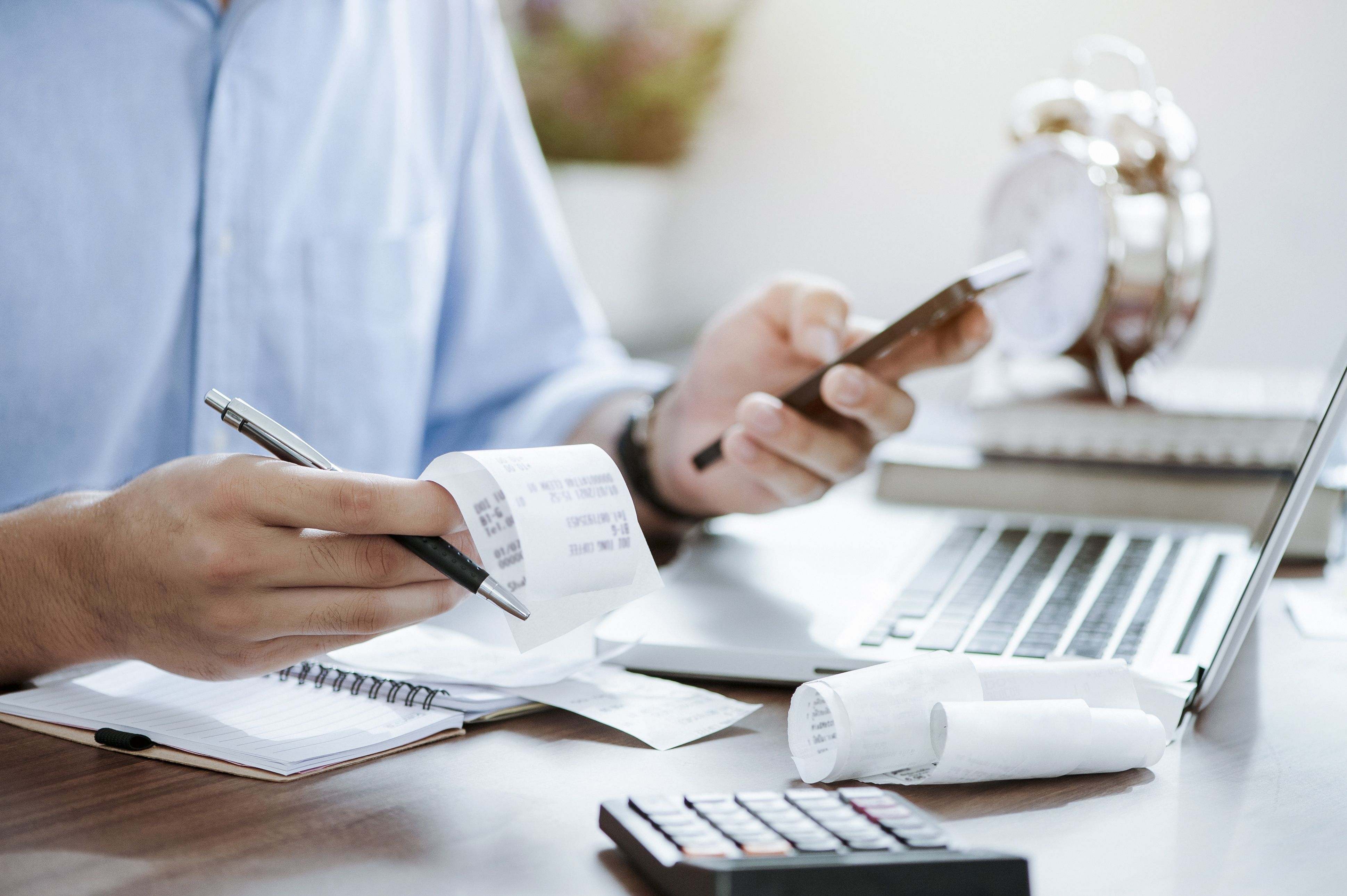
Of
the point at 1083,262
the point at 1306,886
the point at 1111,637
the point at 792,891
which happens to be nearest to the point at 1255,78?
the point at 1083,262

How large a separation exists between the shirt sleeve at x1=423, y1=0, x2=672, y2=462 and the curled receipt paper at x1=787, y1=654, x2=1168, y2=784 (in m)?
0.73

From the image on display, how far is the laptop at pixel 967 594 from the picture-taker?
597 millimetres

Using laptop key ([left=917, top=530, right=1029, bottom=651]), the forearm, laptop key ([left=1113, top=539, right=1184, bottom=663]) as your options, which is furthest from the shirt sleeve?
the forearm

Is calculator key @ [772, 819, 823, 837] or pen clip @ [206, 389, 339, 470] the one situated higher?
pen clip @ [206, 389, 339, 470]

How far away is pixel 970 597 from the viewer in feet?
2.34

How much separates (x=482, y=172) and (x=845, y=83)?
3.04 feet

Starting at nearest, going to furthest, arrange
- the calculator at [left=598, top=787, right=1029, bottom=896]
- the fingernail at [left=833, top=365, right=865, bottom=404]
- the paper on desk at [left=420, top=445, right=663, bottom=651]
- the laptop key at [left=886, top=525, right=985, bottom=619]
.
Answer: the calculator at [left=598, top=787, right=1029, bottom=896] < the paper on desk at [left=420, top=445, right=663, bottom=651] < the laptop key at [left=886, top=525, right=985, bottom=619] < the fingernail at [left=833, top=365, right=865, bottom=404]

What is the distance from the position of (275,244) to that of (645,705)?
0.63m

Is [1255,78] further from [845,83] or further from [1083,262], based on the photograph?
[1083,262]

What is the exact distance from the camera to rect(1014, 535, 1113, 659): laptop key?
0.62m

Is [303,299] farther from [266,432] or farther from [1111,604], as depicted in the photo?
[1111,604]

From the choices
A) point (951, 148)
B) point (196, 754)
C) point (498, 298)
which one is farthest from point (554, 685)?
point (951, 148)

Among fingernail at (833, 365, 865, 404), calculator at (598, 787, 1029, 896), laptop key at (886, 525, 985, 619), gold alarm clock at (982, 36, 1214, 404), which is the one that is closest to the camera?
calculator at (598, 787, 1029, 896)

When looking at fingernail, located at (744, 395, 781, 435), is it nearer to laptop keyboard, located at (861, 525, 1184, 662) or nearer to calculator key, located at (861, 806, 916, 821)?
laptop keyboard, located at (861, 525, 1184, 662)
